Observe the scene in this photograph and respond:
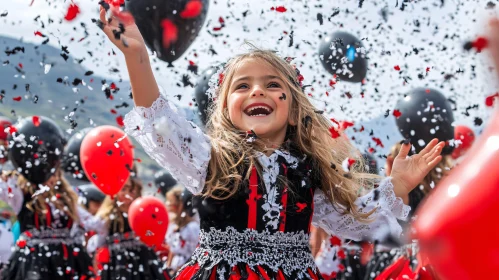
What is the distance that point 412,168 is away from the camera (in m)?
2.88

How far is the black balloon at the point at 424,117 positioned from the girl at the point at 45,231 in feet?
11.0

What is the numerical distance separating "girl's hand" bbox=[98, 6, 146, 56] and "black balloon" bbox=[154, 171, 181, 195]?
8.49m

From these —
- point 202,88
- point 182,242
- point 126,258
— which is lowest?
point 182,242

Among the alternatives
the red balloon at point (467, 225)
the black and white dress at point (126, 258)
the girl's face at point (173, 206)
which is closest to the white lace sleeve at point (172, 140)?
the red balloon at point (467, 225)

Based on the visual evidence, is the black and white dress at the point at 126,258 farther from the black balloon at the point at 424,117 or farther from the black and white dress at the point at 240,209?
the black and white dress at the point at 240,209

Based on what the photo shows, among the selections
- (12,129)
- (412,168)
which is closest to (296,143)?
(412,168)

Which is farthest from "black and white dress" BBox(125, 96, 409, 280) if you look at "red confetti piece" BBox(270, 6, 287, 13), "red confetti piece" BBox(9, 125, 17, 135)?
"red confetti piece" BBox(9, 125, 17, 135)

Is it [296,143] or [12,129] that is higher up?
[296,143]

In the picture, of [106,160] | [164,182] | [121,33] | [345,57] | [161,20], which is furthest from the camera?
[164,182]

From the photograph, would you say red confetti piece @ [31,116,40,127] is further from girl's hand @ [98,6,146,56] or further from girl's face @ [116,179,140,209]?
girl's hand @ [98,6,146,56]

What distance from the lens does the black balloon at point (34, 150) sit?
6227mm

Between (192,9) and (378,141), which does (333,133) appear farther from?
(192,9)

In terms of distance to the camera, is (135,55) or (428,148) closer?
(135,55)

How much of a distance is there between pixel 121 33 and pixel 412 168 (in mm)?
1353
